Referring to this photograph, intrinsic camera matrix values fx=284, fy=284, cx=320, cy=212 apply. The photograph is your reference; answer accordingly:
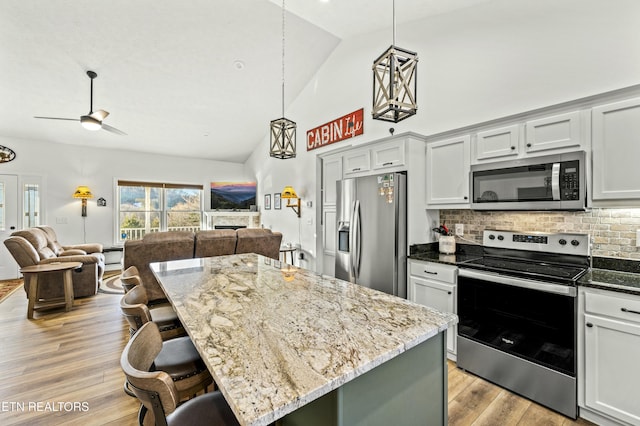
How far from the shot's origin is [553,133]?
7.09 feet

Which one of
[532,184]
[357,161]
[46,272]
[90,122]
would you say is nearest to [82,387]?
[46,272]

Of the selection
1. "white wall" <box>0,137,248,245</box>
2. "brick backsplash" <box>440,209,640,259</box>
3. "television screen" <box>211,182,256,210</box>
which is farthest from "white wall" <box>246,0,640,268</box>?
→ "white wall" <box>0,137,248,245</box>

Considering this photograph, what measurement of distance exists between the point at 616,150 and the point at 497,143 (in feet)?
2.42

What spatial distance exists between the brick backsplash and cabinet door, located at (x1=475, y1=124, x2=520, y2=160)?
0.58m

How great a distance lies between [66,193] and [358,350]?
752 centimetres

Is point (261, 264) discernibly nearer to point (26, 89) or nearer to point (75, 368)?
point (75, 368)

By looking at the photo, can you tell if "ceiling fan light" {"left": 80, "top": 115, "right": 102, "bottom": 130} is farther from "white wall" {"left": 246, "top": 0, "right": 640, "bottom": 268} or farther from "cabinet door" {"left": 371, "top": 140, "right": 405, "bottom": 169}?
"cabinet door" {"left": 371, "top": 140, "right": 405, "bottom": 169}

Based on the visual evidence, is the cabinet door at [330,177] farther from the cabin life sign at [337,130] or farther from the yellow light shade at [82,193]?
the yellow light shade at [82,193]

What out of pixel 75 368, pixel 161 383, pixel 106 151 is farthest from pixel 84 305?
pixel 161 383

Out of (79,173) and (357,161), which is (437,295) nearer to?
(357,161)

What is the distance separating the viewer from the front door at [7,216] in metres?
5.45

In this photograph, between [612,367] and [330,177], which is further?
[330,177]

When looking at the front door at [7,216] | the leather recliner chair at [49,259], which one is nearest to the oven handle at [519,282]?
the leather recliner chair at [49,259]

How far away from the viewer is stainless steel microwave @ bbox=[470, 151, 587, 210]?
6.70ft
